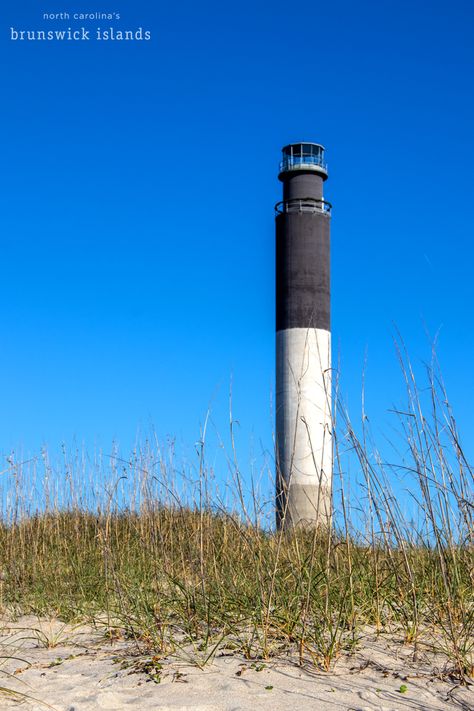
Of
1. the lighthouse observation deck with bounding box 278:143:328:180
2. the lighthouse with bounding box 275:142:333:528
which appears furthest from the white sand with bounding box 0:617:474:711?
the lighthouse observation deck with bounding box 278:143:328:180

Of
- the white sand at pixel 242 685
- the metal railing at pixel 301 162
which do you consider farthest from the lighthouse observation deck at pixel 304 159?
the white sand at pixel 242 685

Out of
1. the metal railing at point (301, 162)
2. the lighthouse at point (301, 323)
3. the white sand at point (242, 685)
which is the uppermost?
the metal railing at point (301, 162)

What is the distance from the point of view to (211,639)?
2912mm

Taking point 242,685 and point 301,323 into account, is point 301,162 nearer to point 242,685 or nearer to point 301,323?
point 301,323

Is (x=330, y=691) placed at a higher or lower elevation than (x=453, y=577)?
lower

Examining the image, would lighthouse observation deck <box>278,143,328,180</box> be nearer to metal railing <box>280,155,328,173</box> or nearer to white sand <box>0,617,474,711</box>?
metal railing <box>280,155,328,173</box>

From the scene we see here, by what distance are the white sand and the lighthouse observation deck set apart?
30.2 ft

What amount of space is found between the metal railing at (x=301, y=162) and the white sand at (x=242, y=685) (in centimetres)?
929

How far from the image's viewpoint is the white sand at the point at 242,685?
2363 millimetres

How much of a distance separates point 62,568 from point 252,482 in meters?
2.08

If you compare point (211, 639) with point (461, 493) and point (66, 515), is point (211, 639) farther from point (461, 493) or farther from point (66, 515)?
point (66, 515)

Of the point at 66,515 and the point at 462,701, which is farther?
the point at 66,515

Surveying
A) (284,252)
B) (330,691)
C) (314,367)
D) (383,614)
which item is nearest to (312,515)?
(314,367)

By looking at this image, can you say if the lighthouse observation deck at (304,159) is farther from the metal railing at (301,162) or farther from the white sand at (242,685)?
the white sand at (242,685)
